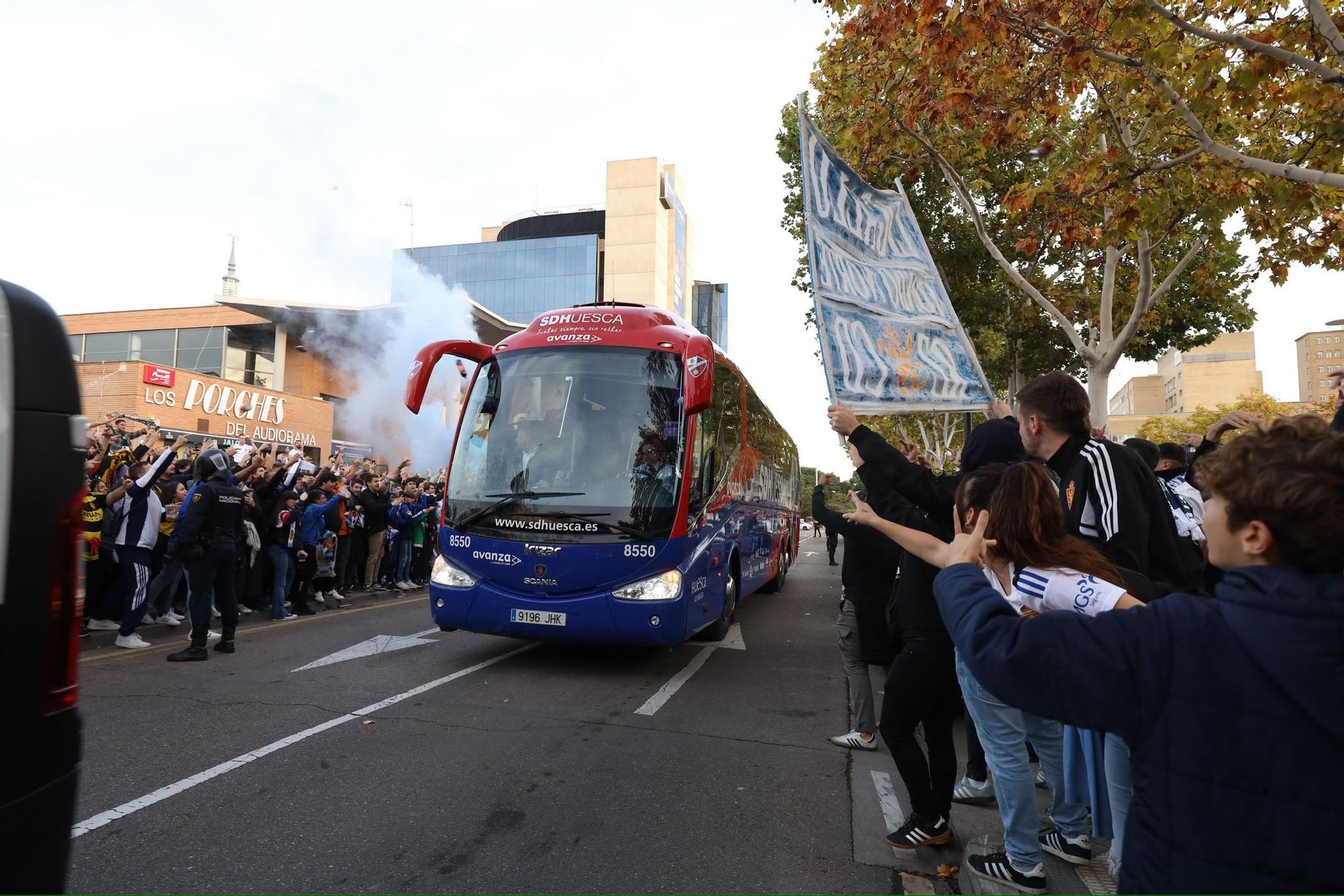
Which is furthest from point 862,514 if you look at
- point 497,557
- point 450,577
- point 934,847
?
point 450,577

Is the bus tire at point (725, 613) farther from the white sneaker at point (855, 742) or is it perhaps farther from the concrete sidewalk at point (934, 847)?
the concrete sidewalk at point (934, 847)

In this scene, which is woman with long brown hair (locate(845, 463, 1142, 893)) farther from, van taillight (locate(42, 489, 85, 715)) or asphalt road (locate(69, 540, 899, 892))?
van taillight (locate(42, 489, 85, 715))

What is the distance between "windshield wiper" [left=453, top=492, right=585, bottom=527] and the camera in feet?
23.2

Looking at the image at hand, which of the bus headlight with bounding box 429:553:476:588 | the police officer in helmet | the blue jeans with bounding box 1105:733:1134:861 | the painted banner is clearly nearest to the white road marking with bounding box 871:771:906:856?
the blue jeans with bounding box 1105:733:1134:861

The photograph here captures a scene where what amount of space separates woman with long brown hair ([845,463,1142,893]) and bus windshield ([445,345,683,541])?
394 cm

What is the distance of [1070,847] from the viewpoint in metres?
3.51

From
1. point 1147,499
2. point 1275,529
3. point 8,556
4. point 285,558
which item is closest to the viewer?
point 1275,529

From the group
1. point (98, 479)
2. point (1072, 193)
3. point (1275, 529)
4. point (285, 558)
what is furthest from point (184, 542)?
point (1072, 193)

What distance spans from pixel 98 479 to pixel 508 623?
4722 millimetres

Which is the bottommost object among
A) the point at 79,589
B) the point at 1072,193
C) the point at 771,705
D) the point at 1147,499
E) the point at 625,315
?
the point at 771,705

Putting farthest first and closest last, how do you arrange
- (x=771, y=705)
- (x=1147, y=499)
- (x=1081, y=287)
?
1. (x=1081, y=287)
2. (x=771, y=705)
3. (x=1147, y=499)

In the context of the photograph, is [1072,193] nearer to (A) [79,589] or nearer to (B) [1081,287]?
(B) [1081,287]

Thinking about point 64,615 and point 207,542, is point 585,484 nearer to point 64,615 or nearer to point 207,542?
point 207,542

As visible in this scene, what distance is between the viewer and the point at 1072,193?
844 cm
